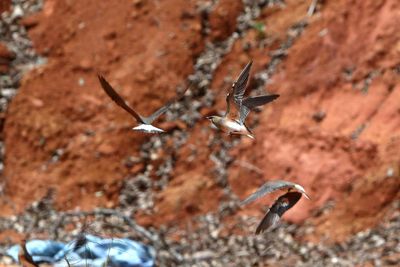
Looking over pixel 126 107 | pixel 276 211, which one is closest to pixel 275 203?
pixel 276 211

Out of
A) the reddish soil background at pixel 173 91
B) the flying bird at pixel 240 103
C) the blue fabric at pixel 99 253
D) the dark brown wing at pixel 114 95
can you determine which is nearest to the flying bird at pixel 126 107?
the dark brown wing at pixel 114 95

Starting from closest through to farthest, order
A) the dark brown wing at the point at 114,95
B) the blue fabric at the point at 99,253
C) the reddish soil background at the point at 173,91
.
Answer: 1. the dark brown wing at the point at 114,95
2. the blue fabric at the point at 99,253
3. the reddish soil background at the point at 173,91

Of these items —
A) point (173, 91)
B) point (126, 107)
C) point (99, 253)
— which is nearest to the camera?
point (126, 107)

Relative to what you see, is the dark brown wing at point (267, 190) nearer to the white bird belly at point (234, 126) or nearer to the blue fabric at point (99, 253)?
the white bird belly at point (234, 126)

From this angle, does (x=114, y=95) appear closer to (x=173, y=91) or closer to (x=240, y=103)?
(x=240, y=103)

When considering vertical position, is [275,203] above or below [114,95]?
below

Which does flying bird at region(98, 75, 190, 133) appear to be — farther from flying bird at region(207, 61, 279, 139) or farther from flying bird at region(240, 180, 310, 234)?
flying bird at region(240, 180, 310, 234)

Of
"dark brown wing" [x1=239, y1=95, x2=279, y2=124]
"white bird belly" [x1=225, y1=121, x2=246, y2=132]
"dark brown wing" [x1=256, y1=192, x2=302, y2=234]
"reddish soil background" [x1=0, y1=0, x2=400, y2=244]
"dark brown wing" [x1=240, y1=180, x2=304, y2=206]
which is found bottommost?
"reddish soil background" [x1=0, y1=0, x2=400, y2=244]

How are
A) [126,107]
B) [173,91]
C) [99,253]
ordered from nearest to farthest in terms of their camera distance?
[126,107] < [99,253] < [173,91]

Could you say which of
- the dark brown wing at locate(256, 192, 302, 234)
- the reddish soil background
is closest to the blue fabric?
the reddish soil background
